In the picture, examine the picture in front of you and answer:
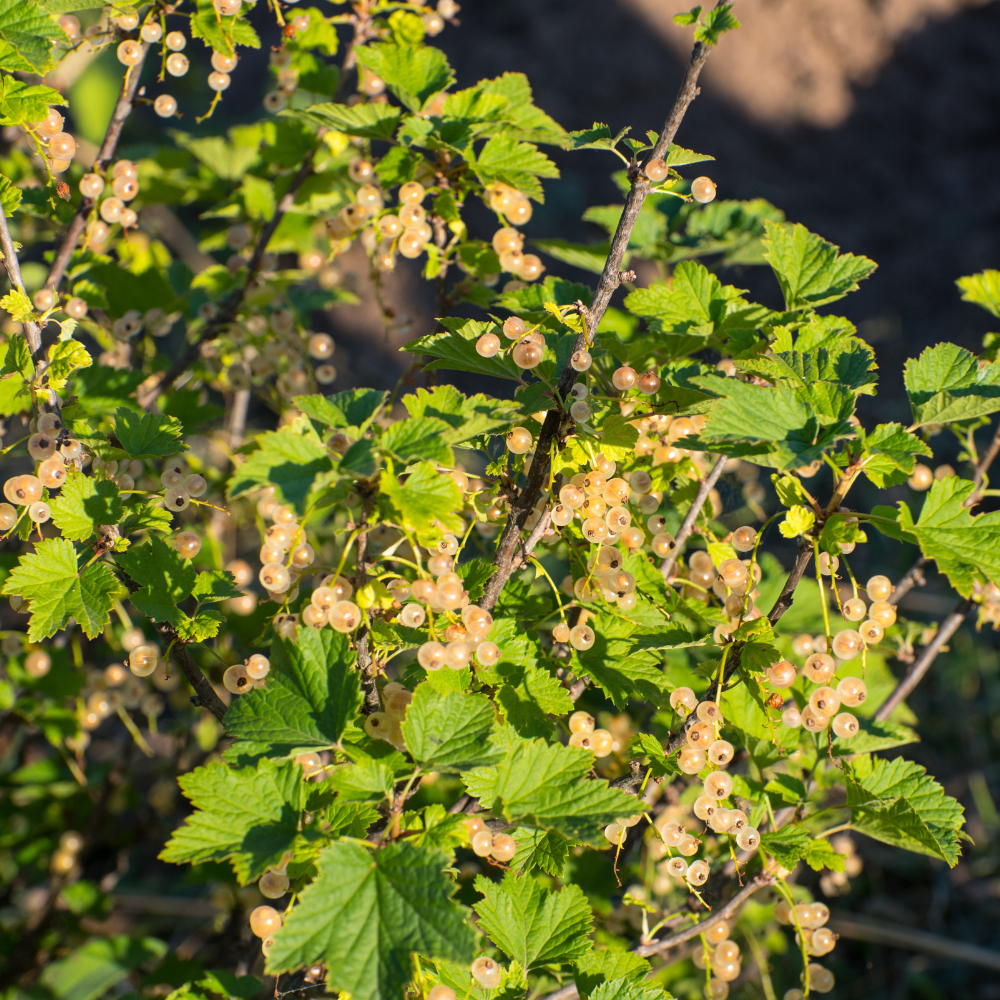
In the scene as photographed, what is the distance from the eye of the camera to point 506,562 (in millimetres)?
989

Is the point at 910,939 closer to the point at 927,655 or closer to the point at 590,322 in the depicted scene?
the point at 927,655

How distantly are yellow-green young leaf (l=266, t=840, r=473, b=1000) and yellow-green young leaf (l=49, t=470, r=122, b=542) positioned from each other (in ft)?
1.68

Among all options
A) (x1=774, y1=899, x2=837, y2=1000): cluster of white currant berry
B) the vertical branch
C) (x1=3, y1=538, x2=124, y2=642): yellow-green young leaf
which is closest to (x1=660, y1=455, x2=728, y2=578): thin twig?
(x1=774, y1=899, x2=837, y2=1000): cluster of white currant berry

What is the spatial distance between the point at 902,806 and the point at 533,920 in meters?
0.50

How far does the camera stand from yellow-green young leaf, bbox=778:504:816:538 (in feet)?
2.97

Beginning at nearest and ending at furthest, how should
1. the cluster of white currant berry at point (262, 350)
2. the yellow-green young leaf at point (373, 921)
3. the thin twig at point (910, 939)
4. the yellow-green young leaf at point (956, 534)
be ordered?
the yellow-green young leaf at point (373, 921), the yellow-green young leaf at point (956, 534), the cluster of white currant berry at point (262, 350), the thin twig at point (910, 939)

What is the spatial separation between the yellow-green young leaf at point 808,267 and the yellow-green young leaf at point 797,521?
0.39 meters

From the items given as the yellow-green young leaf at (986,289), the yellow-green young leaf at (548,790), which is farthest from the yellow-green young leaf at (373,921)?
the yellow-green young leaf at (986,289)

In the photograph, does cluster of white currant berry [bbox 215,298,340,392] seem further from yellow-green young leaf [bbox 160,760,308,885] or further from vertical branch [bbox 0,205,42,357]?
yellow-green young leaf [bbox 160,760,308,885]

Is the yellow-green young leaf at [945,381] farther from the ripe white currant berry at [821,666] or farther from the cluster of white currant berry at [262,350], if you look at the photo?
the cluster of white currant berry at [262,350]

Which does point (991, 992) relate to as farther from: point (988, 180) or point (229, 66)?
point (988, 180)

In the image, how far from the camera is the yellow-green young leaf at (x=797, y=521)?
2.97ft

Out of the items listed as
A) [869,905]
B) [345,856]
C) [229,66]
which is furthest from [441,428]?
[869,905]

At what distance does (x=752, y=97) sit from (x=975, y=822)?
4533mm
